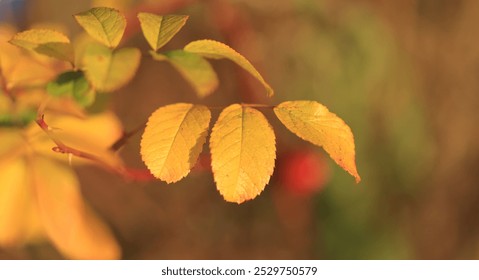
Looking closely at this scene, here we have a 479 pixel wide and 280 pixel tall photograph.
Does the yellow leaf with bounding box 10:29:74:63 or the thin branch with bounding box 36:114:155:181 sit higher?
the yellow leaf with bounding box 10:29:74:63

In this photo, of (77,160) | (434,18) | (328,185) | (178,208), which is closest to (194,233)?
(178,208)

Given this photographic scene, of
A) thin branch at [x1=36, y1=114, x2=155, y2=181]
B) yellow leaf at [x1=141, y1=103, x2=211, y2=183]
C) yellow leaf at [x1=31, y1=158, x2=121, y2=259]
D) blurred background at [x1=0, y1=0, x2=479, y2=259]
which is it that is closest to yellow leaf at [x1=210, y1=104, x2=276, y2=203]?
yellow leaf at [x1=141, y1=103, x2=211, y2=183]

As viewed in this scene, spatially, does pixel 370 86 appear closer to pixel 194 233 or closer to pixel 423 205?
pixel 423 205

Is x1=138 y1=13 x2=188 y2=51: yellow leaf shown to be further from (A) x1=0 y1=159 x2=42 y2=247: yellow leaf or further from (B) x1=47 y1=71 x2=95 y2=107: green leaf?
(A) x1=0 y1=159 x2=42 y2=247: yellow leaf

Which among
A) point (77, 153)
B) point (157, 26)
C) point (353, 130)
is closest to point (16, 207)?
point (77, 153)

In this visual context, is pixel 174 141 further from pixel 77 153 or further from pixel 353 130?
pixel 353 130

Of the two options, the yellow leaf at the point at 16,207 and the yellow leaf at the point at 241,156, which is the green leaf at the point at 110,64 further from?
the yellow leaf at the point at 16,207
